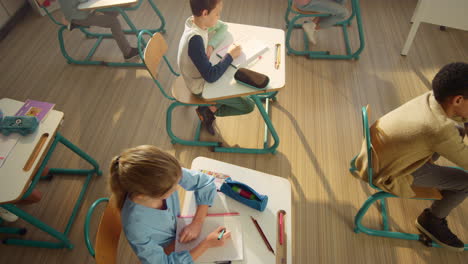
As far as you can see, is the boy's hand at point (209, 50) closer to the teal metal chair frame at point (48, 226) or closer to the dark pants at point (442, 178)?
the teal metal chair frame at point (48, 226)

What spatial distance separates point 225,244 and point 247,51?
114 centimetres

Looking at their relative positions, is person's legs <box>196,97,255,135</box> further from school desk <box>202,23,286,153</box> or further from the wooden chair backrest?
the wooden chair backrest

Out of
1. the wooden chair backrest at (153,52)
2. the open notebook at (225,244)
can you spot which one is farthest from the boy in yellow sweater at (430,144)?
the wooden chair backrest at (153,52)

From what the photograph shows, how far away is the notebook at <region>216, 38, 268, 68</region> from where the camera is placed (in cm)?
174

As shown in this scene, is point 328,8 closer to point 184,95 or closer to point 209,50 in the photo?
point 209,50

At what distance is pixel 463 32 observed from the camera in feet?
9.55

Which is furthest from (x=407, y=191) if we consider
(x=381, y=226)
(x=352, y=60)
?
(x=352, y=60)

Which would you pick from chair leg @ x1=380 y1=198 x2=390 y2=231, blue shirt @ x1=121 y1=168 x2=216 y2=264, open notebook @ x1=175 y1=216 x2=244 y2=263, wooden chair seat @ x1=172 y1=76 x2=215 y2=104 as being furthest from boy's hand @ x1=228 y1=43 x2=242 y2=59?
chair leg @ x1=380 y1=198 x2=390 y2=231

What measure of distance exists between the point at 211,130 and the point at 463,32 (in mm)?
2606

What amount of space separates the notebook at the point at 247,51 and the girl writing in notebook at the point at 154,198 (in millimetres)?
797

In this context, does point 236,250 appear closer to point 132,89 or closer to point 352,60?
point 132,89

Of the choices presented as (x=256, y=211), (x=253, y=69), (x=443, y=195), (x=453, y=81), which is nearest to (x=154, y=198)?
(x=256, y=211)

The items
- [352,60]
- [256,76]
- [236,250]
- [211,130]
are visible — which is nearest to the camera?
[236,250]

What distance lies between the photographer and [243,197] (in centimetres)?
114
